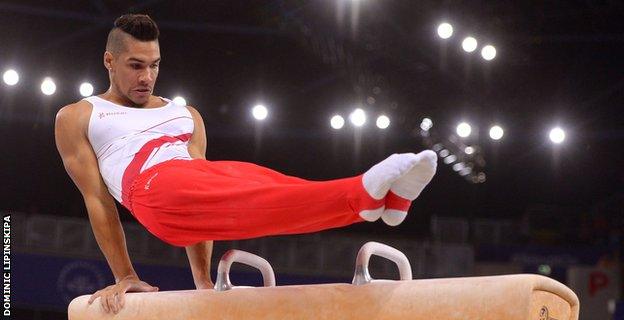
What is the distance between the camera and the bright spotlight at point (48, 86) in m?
12.8

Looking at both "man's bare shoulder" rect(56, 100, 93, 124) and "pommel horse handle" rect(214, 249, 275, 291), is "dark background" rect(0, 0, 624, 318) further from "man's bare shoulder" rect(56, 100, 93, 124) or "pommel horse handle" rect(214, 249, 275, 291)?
"pommel horse handle" rect(214, 249, 275, 291)

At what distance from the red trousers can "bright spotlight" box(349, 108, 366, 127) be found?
33.8 feet

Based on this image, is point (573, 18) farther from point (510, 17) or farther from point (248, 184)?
point (248, 184)

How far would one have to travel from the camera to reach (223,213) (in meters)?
2.93

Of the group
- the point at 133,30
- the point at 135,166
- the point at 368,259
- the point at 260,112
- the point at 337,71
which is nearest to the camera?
the point at 368,259

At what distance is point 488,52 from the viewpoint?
1105cm

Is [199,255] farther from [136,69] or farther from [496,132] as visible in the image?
[496,132]

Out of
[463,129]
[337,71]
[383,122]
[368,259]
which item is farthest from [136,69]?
[383,122]

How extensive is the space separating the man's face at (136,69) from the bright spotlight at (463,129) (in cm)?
960

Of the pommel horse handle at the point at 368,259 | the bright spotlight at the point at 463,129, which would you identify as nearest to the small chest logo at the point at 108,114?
the pommel horse handle at the point at 368,259

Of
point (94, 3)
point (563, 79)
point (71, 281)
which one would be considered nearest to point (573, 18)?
point (563, 79)

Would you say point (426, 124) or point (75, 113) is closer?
point (75, 113)

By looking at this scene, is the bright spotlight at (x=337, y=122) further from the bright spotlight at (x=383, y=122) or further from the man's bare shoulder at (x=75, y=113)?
the man's bare shoulder at (x=75, y=113)

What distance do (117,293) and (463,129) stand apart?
10.2m
